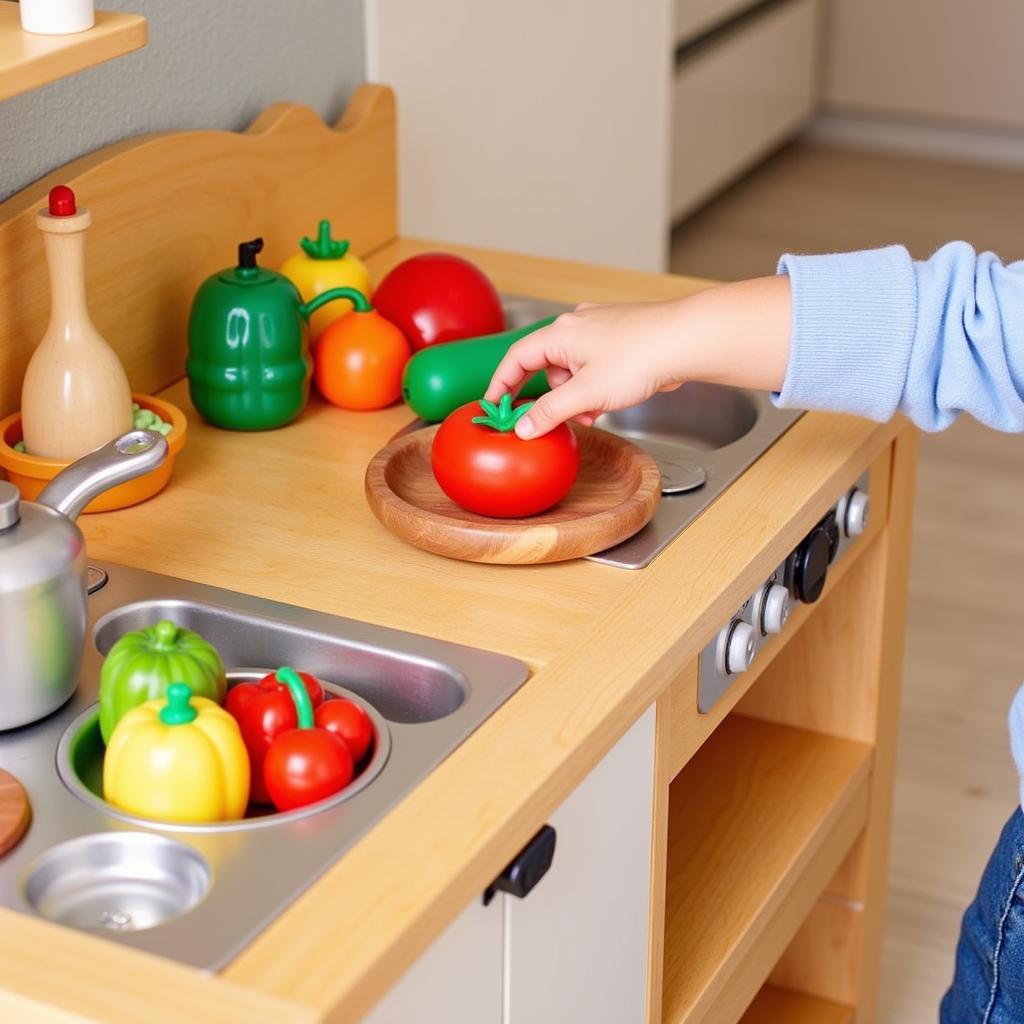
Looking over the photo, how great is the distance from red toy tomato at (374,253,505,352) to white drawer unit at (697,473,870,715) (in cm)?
33

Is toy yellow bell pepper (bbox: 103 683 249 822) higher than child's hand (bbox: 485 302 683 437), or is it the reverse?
child's hand (bbox: 485 302 683 437)

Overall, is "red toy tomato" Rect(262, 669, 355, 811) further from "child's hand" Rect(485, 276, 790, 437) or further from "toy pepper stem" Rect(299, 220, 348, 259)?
"toy pepper stem" Rect(299, 220, 348, 259)

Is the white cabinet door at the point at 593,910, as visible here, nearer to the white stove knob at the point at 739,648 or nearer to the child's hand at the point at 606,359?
the white stove knob at the point at 739,648

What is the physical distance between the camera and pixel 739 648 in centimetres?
112

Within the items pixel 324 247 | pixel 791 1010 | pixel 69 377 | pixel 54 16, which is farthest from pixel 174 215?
pixel 791 1010

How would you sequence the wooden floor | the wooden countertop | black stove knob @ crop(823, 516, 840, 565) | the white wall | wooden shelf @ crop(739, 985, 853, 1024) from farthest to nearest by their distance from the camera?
the wooden floor
the white wall
wooden shelf @ crop(739, 985, 853, 1024)
black stove knob @ crop(823, 516, 840, 565)
the wooden countertop

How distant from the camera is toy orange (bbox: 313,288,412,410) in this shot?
132 centimetres

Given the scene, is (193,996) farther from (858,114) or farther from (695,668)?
(858,114)

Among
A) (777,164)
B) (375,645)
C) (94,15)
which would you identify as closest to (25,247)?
(94,15)

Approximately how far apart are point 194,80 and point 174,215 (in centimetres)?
16

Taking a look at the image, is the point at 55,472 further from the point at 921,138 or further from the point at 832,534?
the point at 921,138

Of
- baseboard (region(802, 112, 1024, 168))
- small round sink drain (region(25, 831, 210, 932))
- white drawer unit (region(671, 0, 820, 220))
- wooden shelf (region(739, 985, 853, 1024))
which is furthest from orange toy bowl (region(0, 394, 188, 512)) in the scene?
baseboard (region(802, 112, 1024, 168))

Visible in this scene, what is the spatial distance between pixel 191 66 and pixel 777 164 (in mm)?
3192

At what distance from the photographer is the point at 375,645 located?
3.24 feet
